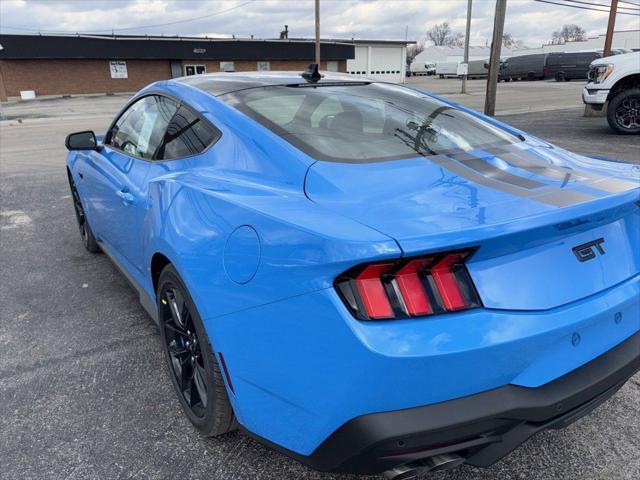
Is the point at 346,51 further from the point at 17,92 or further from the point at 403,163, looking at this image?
the point at 403,163

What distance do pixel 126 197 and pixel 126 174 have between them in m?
0.22

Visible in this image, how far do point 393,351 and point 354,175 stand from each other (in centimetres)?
72

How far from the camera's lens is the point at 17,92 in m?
37.1

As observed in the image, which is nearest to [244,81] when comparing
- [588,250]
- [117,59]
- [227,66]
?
[588,250]

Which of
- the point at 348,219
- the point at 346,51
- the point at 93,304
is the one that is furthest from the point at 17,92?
the point at 348,219

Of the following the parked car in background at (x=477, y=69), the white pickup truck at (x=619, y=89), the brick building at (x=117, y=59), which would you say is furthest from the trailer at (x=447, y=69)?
the white pickup truck at (x=619, y=89)

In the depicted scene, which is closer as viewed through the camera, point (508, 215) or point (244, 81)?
point (508, 215)

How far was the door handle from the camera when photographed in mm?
2715

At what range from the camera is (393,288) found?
1.42 metres

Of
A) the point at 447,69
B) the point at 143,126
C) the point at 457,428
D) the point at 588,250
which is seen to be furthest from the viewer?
the point at 447,69

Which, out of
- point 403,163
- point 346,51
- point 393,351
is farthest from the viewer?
point 346,51

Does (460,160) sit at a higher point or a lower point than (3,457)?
higher

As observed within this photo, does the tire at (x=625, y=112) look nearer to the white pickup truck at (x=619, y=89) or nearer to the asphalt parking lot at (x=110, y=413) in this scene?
the white pickup truck at (x=619, y=89)

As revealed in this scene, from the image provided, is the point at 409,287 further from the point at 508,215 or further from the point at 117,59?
the point at 117,59
